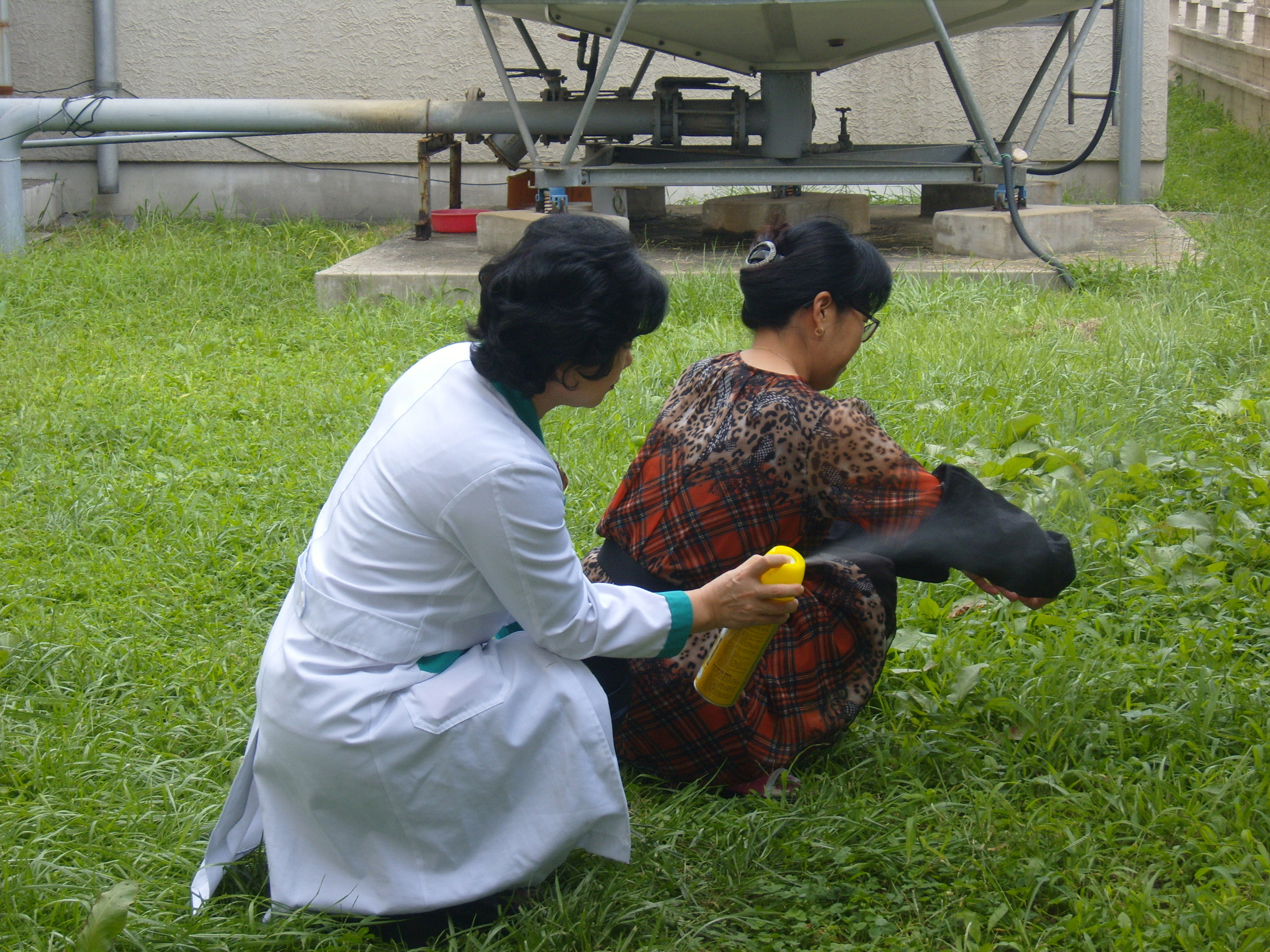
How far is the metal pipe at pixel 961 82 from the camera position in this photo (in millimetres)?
6391

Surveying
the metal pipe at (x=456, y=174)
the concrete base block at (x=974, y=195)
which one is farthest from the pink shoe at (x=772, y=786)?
the metal pipe at (x=456, y=174)

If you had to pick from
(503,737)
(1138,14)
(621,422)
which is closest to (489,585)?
(503,737)

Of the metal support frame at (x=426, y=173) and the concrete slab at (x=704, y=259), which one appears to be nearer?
the concrete slab at (x=704, y=259)

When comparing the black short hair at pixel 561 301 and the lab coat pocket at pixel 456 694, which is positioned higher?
the black short hair at pixel 561 301

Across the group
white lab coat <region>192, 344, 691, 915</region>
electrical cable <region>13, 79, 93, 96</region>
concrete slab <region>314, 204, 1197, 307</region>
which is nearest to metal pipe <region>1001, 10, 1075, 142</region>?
concrete slab <region>314, 204, 1197, 307</region>

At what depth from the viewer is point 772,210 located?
25.6 ft

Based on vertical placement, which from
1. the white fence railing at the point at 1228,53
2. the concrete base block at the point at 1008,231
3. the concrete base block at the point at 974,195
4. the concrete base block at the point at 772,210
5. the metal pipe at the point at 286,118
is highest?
the white fence railing at the point at 1228,53

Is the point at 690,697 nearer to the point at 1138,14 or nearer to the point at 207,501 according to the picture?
the point at 207,501

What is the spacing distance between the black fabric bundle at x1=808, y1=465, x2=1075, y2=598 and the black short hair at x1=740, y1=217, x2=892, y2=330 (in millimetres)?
384

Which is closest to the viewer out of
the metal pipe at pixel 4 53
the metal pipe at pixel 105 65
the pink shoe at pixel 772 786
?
the pink shoe at pixel 772 786

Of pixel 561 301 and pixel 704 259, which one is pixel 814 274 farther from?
pixel 704 259

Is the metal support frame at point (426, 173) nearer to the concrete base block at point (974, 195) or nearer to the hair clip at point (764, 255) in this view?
the concrete base block at point (974, 195)

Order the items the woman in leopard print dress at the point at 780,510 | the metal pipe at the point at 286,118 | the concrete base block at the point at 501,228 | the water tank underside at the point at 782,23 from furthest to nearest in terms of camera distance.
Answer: the metal pipe at the point at 286,118 → the concrete base block at the point at 501,228 → the water tank underside at the point at 782,23 → the woman in leopard print dress at the point at 780,510

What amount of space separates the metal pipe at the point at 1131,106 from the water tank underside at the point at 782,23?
1.87 metres
